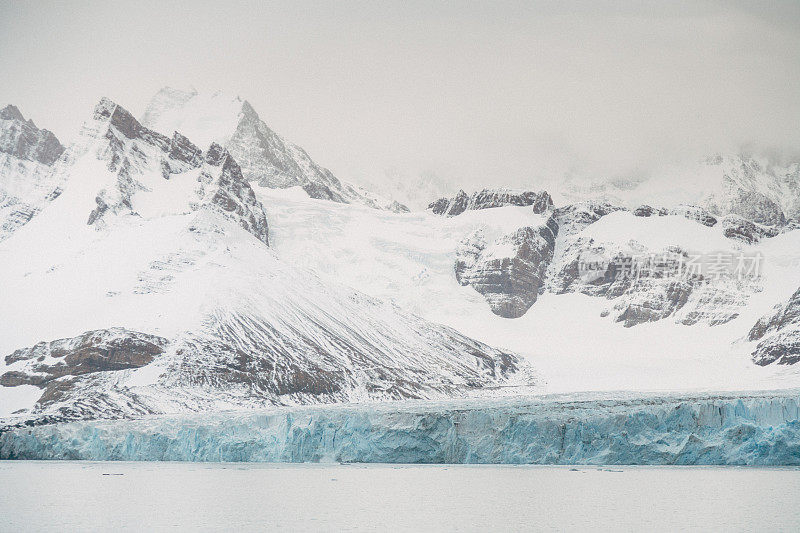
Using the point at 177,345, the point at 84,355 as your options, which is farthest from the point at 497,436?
the point at 84,355

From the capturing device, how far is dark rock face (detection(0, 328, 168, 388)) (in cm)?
14788

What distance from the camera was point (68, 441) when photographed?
85125mm

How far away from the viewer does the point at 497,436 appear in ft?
228

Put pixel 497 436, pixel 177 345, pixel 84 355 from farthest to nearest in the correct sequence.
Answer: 1. pixel 177 345
2. pixel 84 355
3. pixel 497 436

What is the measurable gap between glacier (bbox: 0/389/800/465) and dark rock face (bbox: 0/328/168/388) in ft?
224

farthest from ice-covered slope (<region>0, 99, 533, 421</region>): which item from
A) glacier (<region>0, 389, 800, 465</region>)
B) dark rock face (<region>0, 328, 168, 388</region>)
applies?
glacier (<region>0, 389, 800, 465</region>)

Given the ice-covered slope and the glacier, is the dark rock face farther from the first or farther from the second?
the glacier

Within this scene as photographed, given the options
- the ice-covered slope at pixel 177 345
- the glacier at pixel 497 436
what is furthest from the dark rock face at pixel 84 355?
the glacier at pixel 497 436

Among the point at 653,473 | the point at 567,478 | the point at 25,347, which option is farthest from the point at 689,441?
the point at 25,347

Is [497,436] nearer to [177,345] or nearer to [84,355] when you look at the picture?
[177,345]

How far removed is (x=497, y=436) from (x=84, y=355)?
101 m

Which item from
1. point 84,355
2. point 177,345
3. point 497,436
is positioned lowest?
point 84,355

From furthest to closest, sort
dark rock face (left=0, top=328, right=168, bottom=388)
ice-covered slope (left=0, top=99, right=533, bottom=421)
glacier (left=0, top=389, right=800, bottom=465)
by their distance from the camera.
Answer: dark rock face (left=0, top=328, right=168, bottom=388) → ice-covered slope (left=0, top=99, right=533, bottom=421) → glacier (left=0, top=389, right=800, bottom=465)

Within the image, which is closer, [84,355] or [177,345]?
[84,355]
